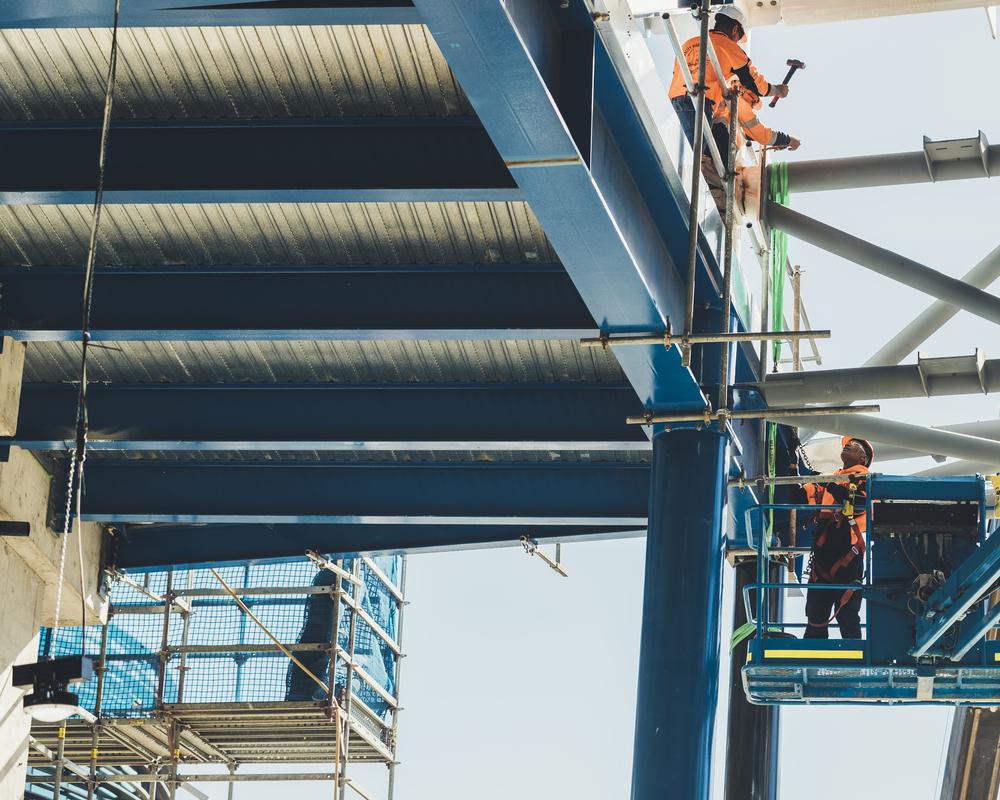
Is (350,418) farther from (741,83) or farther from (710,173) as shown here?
(741,83)

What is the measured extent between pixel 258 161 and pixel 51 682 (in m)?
4.22

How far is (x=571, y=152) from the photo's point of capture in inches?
445

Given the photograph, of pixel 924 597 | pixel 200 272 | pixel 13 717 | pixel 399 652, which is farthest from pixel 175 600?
pixel 924 597

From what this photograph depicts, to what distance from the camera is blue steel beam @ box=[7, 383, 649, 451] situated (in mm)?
17125

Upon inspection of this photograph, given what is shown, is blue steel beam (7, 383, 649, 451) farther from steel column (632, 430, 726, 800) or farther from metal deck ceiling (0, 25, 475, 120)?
metal deck ceiling (0, 25, 475, 120)

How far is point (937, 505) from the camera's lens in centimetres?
1442

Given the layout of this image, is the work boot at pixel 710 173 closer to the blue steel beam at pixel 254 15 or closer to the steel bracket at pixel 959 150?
the steel bracket at pixel 959 150

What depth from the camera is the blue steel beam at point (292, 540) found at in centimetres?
1983

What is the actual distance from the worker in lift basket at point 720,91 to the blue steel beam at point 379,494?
13.0ft

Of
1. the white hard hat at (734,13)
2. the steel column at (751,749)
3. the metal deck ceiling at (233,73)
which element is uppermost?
the white hard hat at (734,13)

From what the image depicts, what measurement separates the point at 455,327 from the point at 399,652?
11.8 meters

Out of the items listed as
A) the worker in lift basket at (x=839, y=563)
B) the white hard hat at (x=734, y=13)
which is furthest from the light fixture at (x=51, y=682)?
the white hard hat at (x=734, y=13)

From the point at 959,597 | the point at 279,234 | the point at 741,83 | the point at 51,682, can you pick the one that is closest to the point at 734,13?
the point at 741,83

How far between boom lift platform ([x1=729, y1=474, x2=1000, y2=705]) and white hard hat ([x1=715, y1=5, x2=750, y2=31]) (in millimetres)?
4688
